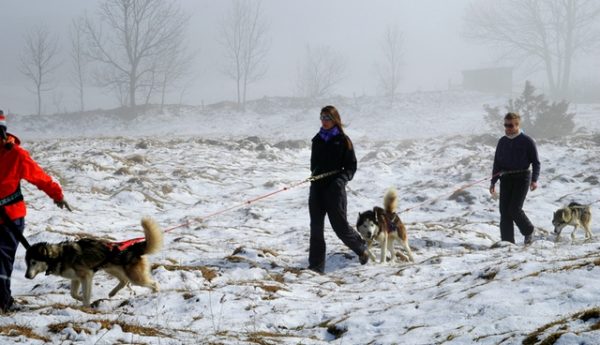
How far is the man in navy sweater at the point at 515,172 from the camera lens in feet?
24.4

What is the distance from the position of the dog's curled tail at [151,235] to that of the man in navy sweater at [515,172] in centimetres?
578

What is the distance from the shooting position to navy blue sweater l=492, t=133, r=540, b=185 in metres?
7.41

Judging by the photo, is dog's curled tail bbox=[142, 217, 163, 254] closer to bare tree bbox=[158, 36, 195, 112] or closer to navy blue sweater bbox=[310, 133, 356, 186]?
navy blue sweater bbox=[310, 133, 356, 186]

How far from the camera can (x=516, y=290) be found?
13.2 feet

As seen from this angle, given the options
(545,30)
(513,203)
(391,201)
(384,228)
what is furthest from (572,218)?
(545,30)

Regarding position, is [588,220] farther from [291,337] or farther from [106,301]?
Answer: [106,301]

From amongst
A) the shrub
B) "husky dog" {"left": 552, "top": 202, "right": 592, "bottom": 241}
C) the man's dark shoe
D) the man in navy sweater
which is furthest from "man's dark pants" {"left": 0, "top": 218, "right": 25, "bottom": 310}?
the shrub

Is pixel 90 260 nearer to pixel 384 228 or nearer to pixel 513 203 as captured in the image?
pixel 384 228

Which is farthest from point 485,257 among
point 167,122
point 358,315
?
point 167,122

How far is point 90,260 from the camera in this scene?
470cm

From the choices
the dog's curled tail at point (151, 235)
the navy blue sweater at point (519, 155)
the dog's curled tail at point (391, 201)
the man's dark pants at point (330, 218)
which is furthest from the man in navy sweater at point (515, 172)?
the dog's curled tail at point (151, 235)

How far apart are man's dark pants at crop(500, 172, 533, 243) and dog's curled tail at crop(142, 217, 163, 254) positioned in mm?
5825

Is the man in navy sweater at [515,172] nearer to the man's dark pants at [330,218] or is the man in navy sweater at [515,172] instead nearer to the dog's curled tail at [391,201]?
the dog's curled tail at [391,201]

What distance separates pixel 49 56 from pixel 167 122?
801 inches
